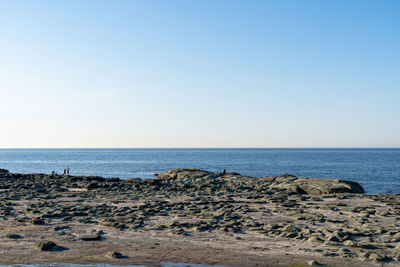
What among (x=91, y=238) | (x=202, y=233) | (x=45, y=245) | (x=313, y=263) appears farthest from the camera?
(x=202, y=233)

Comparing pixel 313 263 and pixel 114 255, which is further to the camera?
pixel 114 255

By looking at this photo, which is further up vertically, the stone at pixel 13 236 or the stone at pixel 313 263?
the stone at pixel 313 263

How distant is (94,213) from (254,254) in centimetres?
1019

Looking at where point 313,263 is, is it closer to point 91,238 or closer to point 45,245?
point 91,238

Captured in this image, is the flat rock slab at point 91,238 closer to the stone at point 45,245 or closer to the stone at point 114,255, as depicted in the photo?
the stone at point 45,245

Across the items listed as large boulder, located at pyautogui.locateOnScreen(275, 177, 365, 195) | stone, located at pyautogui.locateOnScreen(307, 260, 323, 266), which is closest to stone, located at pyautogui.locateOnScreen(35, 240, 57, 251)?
stone, located at pyautogui.locateOnScreen(307, 260, 323, 266)

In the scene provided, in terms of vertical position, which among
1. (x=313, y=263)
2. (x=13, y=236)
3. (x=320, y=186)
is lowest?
(x=13, y=236)

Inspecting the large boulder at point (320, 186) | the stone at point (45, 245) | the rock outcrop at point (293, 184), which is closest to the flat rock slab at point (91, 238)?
the stone at point (45, 245)

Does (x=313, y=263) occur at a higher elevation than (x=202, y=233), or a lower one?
higher

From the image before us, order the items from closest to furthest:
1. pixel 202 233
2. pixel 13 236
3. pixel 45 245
A: pixel 45 245, pixel 13 236, pixel 202 233

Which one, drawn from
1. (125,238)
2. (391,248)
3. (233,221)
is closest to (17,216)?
(125,238)

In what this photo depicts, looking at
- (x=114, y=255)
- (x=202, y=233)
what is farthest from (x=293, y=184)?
(x=114, y=255)

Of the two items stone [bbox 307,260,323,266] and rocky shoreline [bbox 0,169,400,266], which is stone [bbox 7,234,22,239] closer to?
rocky shoreline [bbox 0,169,400,266]

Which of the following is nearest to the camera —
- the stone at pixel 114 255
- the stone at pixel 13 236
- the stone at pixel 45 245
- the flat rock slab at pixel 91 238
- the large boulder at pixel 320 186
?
the stone at pixel 114 255
